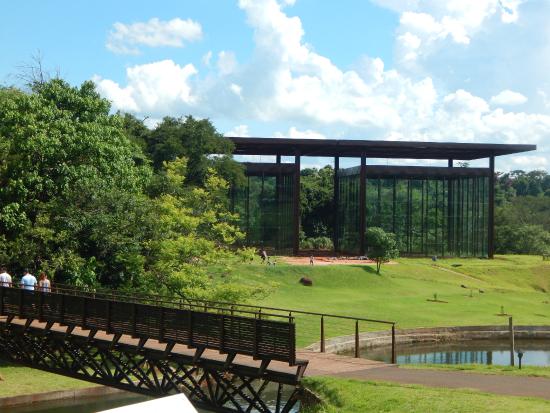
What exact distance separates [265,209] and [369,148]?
14577 millimetres

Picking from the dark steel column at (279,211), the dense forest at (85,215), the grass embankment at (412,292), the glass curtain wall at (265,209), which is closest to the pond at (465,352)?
the grass embankment at (412,292)

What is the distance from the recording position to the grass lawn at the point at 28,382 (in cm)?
2623

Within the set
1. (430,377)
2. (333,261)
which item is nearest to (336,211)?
(333,261)

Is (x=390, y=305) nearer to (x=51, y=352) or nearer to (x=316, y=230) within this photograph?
(x=51, y=352)

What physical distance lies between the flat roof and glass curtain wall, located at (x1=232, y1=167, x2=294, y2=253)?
3.65 meters

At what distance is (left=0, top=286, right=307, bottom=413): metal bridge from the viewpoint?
1786 cm

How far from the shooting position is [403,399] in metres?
15.7

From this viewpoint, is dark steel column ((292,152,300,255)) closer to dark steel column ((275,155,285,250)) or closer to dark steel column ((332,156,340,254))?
dark steel column ((275,155,285,250))

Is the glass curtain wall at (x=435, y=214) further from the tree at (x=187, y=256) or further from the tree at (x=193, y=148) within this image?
the tree at (x=187, y=256)

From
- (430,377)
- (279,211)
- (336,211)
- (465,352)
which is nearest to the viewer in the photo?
(430,377)

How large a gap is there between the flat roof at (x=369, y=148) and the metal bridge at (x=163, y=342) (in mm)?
55893

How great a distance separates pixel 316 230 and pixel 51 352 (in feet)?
274

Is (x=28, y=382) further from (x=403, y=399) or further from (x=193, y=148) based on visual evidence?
(x=193, y=148)

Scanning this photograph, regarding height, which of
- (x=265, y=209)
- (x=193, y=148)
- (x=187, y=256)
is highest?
(x=193, y=148)
